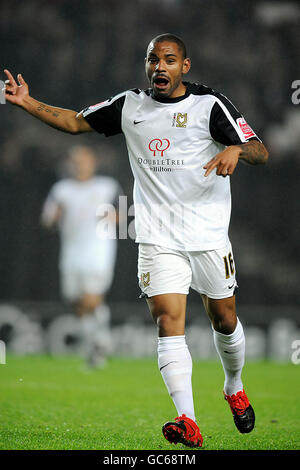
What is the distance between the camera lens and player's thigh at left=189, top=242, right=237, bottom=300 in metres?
4.22

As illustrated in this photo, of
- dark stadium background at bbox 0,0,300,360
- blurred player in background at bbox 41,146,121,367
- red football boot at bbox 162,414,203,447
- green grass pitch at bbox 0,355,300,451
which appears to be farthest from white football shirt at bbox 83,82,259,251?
dark stadium background at bbox 0,0,300,360

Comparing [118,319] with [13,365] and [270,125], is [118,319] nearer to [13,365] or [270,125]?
[13,365]

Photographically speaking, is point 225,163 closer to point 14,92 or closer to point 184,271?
point 184,271

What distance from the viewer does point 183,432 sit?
11.9 ft

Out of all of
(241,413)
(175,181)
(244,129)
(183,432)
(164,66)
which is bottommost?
(241,413)

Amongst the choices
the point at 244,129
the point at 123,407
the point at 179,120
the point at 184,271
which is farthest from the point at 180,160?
the point at 123,407

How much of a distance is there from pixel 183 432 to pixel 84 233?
6.01 meters

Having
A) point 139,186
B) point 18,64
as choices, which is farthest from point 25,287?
point 139,186

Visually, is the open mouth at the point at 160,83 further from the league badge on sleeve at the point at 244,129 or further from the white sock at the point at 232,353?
the white sock at the point at 232,353

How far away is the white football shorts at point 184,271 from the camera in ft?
13.4

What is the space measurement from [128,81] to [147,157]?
6.66m

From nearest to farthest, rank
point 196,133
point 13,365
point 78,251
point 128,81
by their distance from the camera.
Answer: point 196,133, point 13,365, point 78,251, point 128,81

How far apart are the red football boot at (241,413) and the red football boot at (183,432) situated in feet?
2.27

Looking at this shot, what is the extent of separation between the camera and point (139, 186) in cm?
429
